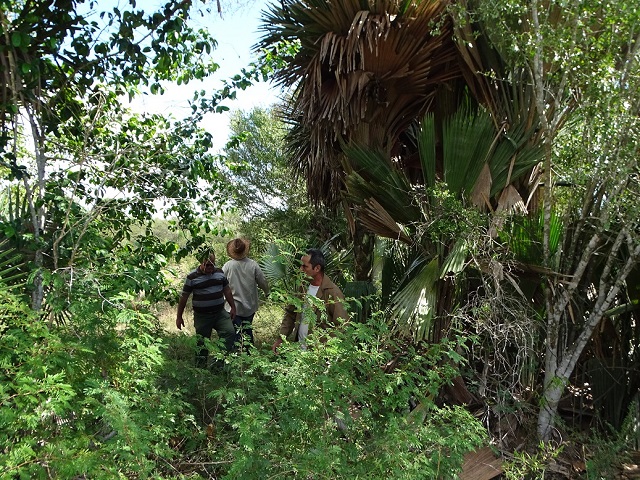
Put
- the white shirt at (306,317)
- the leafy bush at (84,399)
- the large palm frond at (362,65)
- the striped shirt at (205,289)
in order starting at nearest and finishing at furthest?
the leafy bush at (84,399) < the white shirt at (306,317) < the large palm frond at (362,65) < the striped shirt at (205,289)

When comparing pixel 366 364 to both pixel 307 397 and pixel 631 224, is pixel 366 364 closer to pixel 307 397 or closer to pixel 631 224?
pixel 307 397

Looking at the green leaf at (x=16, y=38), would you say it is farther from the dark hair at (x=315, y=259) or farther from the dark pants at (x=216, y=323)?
the dark pants at (x=216, y=323)

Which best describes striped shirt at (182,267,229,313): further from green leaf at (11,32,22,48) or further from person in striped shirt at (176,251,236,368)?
green leaf at (11,32,22,48)

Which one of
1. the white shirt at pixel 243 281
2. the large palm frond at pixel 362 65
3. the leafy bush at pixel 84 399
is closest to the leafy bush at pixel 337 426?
the leafy bush at pixel 84 399

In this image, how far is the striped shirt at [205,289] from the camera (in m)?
5.57

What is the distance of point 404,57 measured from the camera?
5508 millimetres

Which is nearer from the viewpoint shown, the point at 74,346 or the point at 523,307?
the point at 74,346

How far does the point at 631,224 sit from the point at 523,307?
0.96 m

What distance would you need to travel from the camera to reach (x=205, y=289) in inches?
220

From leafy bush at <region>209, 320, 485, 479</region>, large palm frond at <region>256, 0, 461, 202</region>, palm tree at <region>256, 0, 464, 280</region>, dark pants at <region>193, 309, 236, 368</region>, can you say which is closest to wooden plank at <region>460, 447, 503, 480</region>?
leafy bush at <region>209, 320, 485, 479</region>

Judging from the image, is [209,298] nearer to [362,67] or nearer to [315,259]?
[315,259]

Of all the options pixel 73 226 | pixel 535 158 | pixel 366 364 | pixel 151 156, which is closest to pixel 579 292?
pixel 535 158

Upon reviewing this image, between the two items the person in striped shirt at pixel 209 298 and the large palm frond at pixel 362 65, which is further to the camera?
the person in striped shirt at pixel 209 298

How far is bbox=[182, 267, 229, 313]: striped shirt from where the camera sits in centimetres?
557
